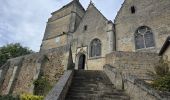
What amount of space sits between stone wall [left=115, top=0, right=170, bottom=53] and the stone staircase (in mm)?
7237

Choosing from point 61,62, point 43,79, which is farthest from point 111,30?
point 43,79

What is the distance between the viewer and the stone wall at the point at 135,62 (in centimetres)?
1182

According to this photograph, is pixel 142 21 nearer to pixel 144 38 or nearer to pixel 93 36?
pixel 144 38

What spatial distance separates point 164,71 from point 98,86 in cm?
415

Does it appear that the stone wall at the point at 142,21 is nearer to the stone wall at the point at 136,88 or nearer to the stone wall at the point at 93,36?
the stone wall at the point at 93,36

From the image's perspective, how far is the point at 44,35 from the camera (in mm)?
25750

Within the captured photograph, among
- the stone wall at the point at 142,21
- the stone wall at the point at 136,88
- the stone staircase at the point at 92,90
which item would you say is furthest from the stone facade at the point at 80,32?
the stone wall at the point at 136,88

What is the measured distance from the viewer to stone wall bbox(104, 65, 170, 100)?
603 centimetres

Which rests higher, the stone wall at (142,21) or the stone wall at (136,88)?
the stone wall at (142,21)

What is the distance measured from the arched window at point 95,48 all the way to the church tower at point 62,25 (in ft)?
11.9

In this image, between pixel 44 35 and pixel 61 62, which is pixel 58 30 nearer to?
pixel 44 35

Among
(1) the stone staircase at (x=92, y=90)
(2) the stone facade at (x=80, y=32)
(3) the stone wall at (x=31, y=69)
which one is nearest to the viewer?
(1) the stone staircase at (x=92, y=90)

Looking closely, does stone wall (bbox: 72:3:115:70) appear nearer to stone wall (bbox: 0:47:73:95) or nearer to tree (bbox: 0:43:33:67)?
stone wall (bbox: 0:47:73:95)

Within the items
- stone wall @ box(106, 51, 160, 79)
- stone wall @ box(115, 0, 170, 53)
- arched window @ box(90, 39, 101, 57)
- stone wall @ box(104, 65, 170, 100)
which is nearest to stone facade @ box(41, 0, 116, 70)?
arched window @ box(90, 39, 101, 57)
